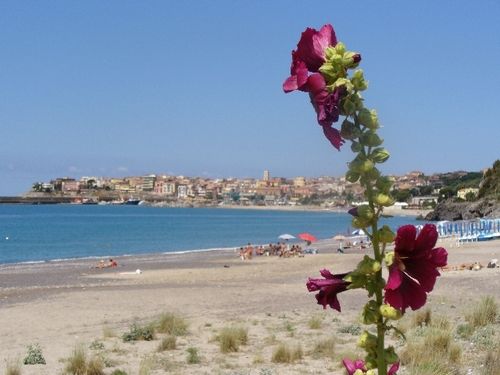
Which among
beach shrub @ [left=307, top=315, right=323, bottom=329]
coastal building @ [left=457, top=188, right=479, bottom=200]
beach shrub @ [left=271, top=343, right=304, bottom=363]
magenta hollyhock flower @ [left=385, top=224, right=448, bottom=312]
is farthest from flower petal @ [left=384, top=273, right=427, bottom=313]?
coastal building @ [left=457, top=188, right=479, bottom=200]

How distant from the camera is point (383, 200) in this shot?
1411 mm

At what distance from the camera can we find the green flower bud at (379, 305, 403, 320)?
141 cm

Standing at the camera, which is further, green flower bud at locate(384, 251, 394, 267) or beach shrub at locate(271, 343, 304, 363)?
beach shrub at locate(271, 343, 304, 363)

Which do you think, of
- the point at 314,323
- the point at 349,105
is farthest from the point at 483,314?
the point at 349,105

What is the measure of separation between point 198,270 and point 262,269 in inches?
120

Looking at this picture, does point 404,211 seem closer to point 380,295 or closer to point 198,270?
point 198,270

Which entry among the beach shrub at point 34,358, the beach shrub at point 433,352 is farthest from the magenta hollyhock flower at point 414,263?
the beach shrub at point 34,358

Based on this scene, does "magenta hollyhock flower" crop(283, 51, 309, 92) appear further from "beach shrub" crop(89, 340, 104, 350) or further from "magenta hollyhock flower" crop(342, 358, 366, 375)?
"beach shrub" crop(89, 340, 104, 350)

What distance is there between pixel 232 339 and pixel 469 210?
3244 inches

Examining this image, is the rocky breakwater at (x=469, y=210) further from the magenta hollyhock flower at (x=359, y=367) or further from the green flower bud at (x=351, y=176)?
the green flower bud at (x=351, y=176)

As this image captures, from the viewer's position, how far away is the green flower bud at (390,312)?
1411 millimetres

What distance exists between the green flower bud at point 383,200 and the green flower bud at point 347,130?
13cm

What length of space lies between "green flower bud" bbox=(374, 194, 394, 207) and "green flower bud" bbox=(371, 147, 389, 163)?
0.23 ft

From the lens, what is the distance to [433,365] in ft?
23.4
